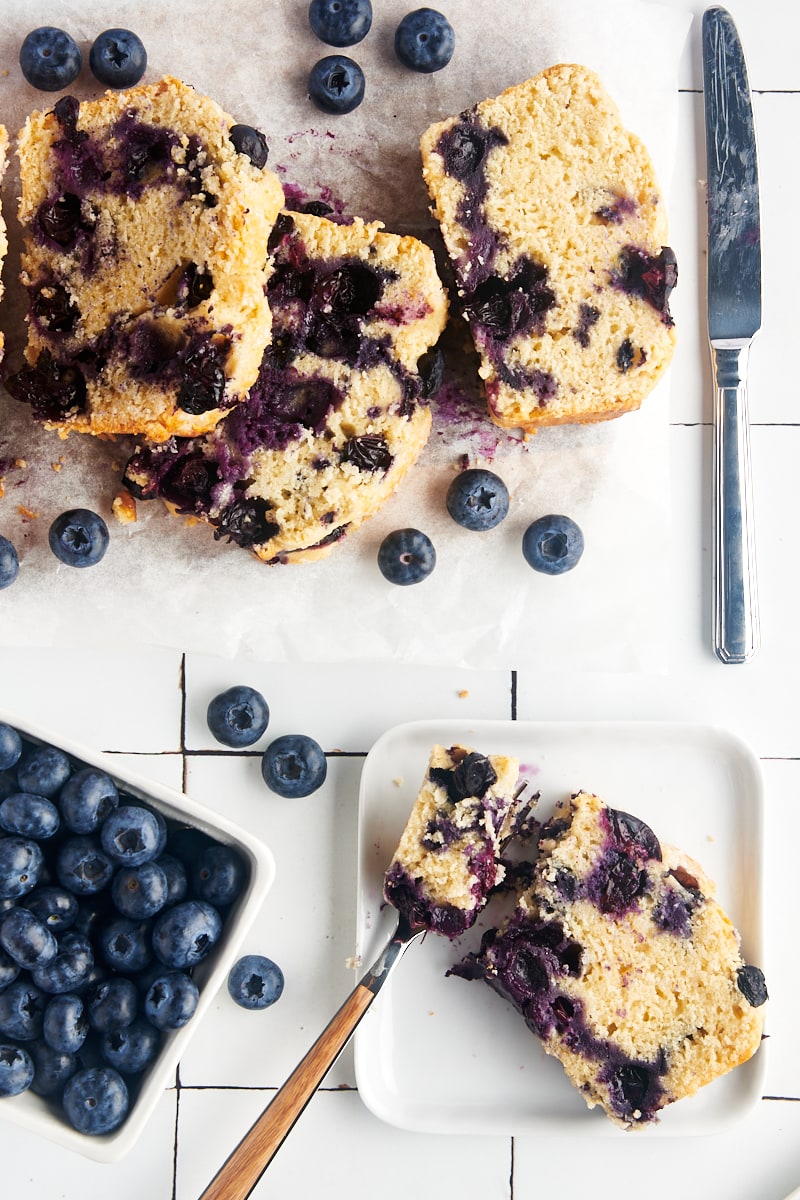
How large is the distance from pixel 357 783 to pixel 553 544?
2.24ft

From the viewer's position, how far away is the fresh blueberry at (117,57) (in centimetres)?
218

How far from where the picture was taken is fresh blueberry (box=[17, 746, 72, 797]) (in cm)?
203

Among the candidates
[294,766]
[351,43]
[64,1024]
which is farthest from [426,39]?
[64,1024]

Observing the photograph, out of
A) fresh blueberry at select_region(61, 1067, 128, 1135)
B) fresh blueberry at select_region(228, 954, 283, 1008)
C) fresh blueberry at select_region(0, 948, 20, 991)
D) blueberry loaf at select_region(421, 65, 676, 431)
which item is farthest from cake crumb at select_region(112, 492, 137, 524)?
fresh blueberry at select_region(61, 1067, 128, 1135)

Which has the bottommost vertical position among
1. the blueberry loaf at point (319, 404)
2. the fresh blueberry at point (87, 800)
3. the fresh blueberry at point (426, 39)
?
the fresh blueberry at point (87, 800)

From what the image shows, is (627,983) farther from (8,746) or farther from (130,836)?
→ (8,746)

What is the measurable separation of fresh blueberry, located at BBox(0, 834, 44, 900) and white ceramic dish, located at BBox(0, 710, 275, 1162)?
0.19m

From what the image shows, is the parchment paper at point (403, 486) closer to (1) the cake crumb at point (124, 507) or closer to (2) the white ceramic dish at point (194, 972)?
(1) the cake crumb at point (124, 507)

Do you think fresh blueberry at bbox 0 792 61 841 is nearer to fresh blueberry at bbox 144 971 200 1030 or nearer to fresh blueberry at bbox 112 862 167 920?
fresh blueberry at bbox 112 862 167 920

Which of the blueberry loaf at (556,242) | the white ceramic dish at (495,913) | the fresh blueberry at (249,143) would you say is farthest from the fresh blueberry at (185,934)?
the fresh blueberry at (249,143)

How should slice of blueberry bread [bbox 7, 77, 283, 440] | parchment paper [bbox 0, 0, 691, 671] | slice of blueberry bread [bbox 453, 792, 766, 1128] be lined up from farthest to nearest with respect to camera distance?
1. parchment paper [bbox 0, 0, 691, 671]
2. slice of blueberry bread [bbox 453, 792, 766, 1128]
3. slice of blueberry bread [bbox 7, 77, 283, 440]

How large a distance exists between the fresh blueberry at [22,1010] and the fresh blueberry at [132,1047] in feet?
0.46

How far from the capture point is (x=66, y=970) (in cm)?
200

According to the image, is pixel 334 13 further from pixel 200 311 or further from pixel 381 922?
pixel 381 922
